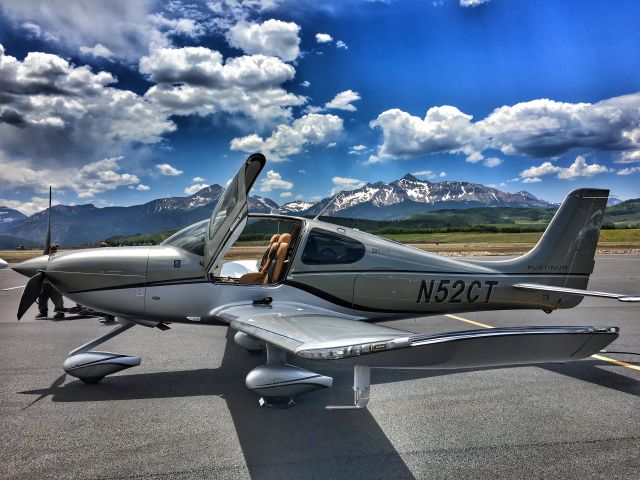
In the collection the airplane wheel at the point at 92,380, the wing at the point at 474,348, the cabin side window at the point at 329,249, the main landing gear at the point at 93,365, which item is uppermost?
the cabin side window at the point at 329,249

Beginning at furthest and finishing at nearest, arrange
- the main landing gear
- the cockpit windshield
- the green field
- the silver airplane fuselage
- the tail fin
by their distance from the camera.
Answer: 1. the green field
2. the tail fin
3. the cockpit windshield
4. the silver airplane fuselage
5. the main landing gear

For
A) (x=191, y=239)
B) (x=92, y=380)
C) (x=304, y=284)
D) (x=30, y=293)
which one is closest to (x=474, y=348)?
(x=304, y=284)

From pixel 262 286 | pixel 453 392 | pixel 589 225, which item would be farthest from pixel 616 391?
pixel 262 286

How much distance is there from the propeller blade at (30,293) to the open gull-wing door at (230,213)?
2.19 metres

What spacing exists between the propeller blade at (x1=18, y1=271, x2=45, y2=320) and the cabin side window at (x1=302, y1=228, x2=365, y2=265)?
3.51 meters

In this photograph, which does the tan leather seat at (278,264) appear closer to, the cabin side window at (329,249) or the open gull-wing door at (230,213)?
the cabin side window at (329,249)

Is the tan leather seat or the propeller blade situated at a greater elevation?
the tan leather seat

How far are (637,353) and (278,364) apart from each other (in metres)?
5.85

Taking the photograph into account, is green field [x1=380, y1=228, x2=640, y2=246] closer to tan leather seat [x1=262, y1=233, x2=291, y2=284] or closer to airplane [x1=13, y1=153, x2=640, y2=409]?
airplane [x1=13, y1=153, x2=640, y2=409]

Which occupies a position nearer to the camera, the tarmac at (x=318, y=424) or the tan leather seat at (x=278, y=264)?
the tarmac at (x=318, y=424)

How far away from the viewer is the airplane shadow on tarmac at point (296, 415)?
131 inches

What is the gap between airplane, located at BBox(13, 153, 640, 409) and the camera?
4863 millimetres

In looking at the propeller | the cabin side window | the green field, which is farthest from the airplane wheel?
the green field

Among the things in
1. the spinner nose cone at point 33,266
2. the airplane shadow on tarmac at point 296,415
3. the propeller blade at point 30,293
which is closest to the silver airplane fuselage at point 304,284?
the spinner nose cone at point 33,266
